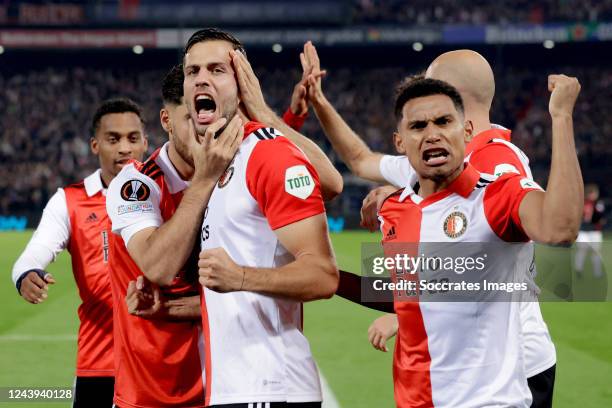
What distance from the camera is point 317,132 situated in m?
36.5

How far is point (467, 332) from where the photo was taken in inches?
122

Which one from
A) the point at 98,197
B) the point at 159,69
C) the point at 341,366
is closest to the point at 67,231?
the point at 98,197

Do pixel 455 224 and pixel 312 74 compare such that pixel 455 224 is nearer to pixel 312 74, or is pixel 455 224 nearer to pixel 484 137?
pixel 484 137

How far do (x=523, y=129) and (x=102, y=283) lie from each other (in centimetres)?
3458

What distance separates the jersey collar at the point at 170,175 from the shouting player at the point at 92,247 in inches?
44.2

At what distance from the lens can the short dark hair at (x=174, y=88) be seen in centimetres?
357

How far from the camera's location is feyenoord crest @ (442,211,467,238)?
3119 mm

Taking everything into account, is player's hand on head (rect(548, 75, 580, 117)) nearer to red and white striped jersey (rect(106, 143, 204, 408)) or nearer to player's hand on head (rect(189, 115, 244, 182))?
player's hand on head (rect(189, 115, 244, 182))

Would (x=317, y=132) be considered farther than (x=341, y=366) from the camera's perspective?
Yes

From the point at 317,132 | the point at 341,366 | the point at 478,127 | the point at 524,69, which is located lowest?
the point at 341,366

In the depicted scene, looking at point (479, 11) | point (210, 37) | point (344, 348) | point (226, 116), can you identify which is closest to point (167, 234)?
point (226, 116)

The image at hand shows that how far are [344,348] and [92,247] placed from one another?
17.3ft

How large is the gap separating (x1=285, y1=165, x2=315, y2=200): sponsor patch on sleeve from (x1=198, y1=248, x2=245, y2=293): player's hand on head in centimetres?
30

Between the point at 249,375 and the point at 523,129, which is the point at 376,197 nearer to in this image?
the point at 249,375
